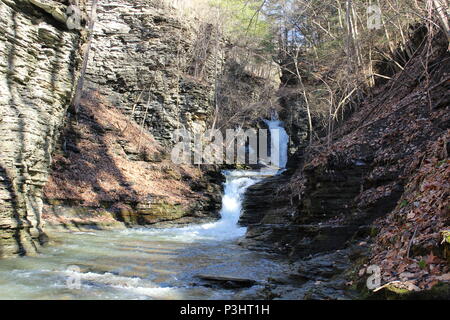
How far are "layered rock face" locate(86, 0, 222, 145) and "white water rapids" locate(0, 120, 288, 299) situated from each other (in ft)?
37.3

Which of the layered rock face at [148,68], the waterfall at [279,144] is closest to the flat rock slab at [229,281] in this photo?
the layered rock face at [148,68]

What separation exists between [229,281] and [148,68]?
19.3 m

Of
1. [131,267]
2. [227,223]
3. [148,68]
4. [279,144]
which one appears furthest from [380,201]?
[279,144]

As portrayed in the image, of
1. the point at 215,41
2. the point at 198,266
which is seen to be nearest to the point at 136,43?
the point at 215,41

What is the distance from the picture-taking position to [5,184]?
7.24 meters

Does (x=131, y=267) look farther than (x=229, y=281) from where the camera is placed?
Yes

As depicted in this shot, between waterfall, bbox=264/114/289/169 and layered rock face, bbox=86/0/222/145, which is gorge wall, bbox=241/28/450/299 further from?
waterfall, bbox=264/114/289/169

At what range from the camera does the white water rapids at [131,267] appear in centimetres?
539

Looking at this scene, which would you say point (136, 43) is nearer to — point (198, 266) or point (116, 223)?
point (116, 223)

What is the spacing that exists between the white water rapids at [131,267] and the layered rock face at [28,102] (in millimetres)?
948

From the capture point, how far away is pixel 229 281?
624cm

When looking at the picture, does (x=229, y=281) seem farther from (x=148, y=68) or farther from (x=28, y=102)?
(x=148, y=68)

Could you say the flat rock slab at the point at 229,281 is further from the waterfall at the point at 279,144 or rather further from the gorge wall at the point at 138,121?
the waterfall at the point at 279,144

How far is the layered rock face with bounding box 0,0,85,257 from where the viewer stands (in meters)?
7.36
